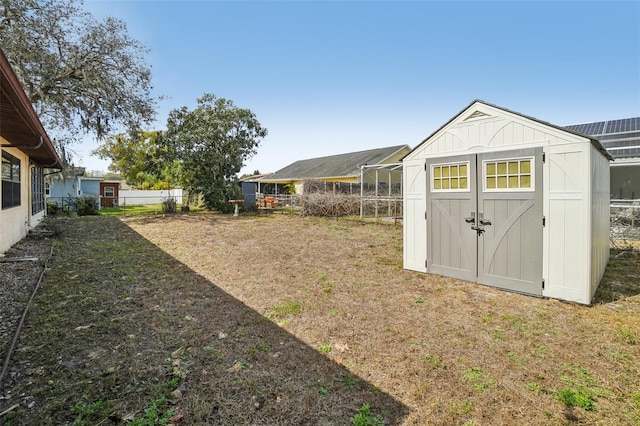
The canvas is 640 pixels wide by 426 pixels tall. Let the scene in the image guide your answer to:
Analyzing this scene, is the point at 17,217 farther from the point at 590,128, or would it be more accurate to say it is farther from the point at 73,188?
the point at 590,128

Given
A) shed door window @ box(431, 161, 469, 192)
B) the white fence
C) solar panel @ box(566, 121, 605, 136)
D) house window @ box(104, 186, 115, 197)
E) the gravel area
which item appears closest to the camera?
the gravel area

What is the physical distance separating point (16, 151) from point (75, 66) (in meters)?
7.88

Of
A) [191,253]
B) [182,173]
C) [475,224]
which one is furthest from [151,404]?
[182,173]

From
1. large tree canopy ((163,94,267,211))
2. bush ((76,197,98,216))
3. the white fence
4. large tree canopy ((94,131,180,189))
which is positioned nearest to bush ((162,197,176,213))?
large tree canopy ((163,94,267,211))

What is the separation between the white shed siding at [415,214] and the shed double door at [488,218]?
0.14 meters

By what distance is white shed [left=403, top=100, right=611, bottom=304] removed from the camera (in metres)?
4.39

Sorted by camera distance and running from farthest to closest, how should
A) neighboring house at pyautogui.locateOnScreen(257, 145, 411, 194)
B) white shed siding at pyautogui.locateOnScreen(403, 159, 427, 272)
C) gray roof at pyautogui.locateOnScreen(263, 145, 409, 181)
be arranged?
gray roof at pyautogui.locateOnScreen(263, 145, 409, 181)
neighboring house at pyautogui.locateOnScreen(257, 145, 411, 194)
white shed siding at pyautogui.locateOnScreen(403, 159, 427, 272)

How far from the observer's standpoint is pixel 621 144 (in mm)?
11719

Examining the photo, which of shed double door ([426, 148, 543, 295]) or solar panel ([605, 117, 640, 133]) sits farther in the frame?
solar panel ([605, 117, 640, 133])

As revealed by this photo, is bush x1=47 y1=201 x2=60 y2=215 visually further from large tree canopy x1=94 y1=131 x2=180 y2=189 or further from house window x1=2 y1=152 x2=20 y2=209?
large tree canopy x1=94 y1=131 x2=180 y2=189

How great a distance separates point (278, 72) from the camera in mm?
12000

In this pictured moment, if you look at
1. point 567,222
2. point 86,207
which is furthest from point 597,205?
point 86,207

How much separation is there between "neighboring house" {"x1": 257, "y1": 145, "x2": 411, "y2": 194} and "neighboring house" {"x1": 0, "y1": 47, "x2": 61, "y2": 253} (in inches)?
491

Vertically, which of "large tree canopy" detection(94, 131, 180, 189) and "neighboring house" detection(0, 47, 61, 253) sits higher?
"large tree canopy" detection(94, 131, 180, 189)
